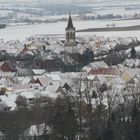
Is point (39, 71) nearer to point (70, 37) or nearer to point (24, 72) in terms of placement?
point (24, 72)

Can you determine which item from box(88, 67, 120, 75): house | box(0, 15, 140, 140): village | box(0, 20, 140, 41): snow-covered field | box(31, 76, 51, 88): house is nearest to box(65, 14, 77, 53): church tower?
box(0, 15, 140, 140): village

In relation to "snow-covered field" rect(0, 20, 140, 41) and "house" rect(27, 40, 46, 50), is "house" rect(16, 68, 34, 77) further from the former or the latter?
"snow-covered field" rect(0, 20, 140, 41)

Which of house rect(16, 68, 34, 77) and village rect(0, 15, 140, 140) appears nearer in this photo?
village rect(0, 15, 140, 140)

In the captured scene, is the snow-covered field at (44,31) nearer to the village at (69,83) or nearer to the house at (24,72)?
the village at (69,83)

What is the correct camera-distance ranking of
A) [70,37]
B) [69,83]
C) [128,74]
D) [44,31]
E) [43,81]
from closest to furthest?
[69,83] < [43,81] < [128,74] < [70,37] < [44,31]

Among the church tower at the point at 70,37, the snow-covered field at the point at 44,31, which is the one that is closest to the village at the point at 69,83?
the church tower at the point at 70,37

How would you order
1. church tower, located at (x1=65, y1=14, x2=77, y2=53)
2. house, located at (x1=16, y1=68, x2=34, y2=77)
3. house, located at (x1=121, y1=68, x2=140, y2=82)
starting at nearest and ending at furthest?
house, located at (x1=121, y1=68, x2=140, y2=82), house, located at (x1=16, y1=68, x2=34, y2=77), church tower, located at (x1=65, y1=14, x2=77, y2=53)

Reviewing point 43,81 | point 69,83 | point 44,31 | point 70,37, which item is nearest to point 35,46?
point 70,37

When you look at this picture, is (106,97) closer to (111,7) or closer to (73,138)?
(73,138)

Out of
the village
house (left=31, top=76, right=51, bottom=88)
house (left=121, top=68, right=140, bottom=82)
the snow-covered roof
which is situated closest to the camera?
the village
